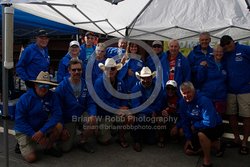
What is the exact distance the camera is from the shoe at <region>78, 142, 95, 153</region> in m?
4.59

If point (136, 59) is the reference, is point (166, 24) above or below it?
above

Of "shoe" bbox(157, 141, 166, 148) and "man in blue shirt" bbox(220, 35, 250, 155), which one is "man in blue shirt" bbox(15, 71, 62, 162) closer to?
"shoe" bbox(157, 141, 166, 148)

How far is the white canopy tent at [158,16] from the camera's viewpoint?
4.71 metres

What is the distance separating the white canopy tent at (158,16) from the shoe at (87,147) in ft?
6.81

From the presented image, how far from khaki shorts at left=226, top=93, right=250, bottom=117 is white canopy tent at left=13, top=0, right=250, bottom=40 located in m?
1.28

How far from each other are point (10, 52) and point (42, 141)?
1596mm

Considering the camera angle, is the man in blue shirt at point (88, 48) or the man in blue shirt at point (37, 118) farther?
the man in blue shirt at point (88, 48)

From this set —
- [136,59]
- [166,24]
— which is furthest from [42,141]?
[166,24]

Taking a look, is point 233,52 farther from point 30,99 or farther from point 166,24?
point 30,99

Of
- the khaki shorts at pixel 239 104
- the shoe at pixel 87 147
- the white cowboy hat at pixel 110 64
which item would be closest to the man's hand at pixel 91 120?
the shoe at pixel 87 147

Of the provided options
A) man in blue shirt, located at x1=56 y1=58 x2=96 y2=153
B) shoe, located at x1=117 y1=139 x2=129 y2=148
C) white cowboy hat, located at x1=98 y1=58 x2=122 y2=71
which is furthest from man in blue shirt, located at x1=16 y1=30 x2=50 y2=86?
shoe, located at x1=117 y1=139 x2=129 y2=148

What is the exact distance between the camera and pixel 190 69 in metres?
4.91

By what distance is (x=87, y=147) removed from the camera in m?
4.64

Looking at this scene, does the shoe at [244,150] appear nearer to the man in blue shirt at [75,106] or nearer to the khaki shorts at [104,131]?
the khaki shorts at [104,131]
